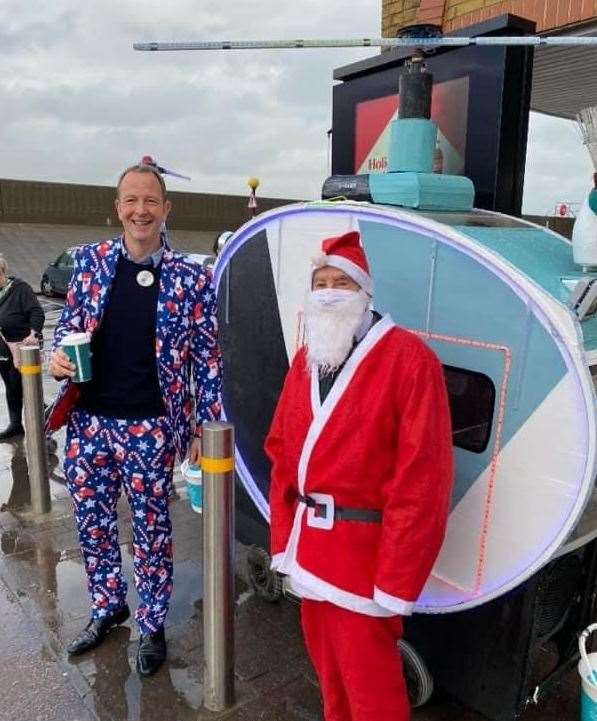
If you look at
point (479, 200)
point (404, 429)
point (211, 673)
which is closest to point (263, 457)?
point (211, 673)

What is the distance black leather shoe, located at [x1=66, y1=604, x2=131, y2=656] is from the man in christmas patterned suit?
0.83ft

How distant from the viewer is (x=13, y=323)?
5508 mm

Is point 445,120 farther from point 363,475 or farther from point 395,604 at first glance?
point 395,604

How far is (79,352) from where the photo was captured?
7.97 feet

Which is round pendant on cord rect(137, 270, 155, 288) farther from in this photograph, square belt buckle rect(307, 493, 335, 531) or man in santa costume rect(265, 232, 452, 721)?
square belt buckle rect(307, 493, 335, 531)

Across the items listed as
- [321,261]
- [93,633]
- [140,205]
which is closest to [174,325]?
[140,205]

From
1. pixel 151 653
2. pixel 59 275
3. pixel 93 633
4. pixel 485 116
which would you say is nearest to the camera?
pixel 151 653

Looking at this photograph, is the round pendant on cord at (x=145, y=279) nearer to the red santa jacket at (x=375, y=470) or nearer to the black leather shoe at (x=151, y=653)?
the red santa jacket at (x=375, y=470)

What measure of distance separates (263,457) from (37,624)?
1.33 meters

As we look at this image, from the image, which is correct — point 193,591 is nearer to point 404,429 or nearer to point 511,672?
point 511,672

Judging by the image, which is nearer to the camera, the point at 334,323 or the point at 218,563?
the point at 334,323

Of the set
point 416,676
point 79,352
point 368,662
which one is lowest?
point 416,676

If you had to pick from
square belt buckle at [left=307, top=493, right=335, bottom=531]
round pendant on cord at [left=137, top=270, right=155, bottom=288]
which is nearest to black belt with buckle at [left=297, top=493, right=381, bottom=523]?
square belt buckle at [left=307, top=493, right=335, bottom=531]

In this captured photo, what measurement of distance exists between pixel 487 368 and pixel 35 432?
328 cm
